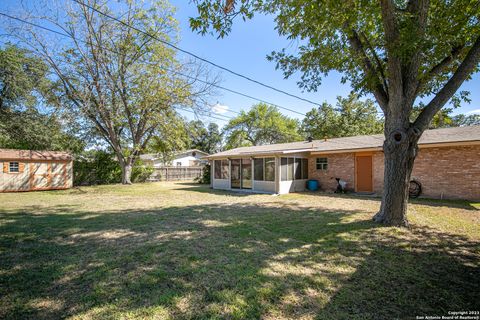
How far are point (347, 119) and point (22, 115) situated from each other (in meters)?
32.5

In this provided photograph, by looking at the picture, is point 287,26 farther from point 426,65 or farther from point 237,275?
point 237,275

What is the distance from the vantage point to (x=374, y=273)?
11.2 feet

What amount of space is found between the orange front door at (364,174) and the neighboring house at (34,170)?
19187 millimetres

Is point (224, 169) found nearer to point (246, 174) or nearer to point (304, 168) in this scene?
point (246, 174)

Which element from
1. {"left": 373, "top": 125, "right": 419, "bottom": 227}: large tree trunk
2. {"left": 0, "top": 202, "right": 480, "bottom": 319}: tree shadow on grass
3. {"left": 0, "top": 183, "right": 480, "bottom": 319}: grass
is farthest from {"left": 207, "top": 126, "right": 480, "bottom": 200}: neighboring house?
{"left": 0, "top": 202, "right": 480, "bottom": 319}: tree shadow on grass

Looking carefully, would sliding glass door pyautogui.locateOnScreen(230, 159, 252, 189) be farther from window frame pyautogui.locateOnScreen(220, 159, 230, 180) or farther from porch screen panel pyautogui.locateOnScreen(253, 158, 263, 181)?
porch screen panel pyautogui.locateOnScreen(253, 158, 263, 181)

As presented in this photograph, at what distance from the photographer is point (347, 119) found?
2691cm

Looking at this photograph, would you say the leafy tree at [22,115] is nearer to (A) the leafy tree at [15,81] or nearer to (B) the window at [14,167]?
(A) the leafy tree at [15,81]

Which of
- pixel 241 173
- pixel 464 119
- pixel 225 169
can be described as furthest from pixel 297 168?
pixel 464 119

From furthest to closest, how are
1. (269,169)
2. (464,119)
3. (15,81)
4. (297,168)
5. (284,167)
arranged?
(464,119)
(15,81)
(297,168)
(269,169)
(284,167)

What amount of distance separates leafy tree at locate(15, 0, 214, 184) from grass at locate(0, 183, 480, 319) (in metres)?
11.5

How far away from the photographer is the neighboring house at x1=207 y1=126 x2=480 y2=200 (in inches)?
396

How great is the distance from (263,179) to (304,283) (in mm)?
10809

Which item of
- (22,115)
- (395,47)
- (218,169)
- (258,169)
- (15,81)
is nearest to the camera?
(395,47)
